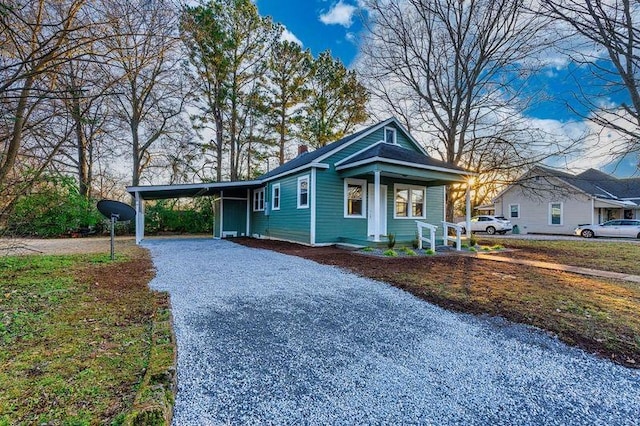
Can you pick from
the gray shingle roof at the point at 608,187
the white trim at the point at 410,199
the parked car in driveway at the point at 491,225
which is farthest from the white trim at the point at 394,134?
the gray shingle roof at the point at 608,187

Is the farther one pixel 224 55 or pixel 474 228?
pixel 474 228

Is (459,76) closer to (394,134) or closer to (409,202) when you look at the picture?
(394,134)

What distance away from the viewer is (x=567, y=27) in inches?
167

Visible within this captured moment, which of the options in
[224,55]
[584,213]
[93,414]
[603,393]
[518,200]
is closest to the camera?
[93,414]

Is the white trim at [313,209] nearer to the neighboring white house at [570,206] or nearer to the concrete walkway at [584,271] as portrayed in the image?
the concrete walkway at [584,271]

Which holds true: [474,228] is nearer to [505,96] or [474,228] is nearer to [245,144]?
[505,96]

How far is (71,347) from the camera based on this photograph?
272cm

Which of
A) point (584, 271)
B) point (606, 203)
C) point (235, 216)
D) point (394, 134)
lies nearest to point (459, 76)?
point (394, 134)

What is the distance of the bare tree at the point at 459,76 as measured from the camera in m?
14.2

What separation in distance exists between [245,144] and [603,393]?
Result: 23.1m

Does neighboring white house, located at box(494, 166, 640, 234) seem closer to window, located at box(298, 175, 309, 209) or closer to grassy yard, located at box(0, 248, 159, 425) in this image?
window, located at box(298, 175, 309, 209)

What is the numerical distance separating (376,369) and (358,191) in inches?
380

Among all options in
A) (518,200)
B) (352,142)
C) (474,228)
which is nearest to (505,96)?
(352,142)

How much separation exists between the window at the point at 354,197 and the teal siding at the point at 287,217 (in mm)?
1514
